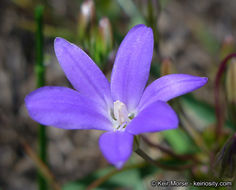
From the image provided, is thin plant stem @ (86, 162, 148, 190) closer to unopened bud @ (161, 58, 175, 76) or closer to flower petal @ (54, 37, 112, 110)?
unopened bud @ (161, 58, 175, 76)

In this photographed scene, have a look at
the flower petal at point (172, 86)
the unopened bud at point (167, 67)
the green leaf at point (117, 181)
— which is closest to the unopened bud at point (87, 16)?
the unopened bud at point (167, 67)

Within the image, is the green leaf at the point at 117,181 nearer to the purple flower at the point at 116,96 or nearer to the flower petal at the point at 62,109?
the purple flower at the point at 116,96

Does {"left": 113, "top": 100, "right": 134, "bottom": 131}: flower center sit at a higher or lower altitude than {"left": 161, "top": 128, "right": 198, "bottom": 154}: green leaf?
higher

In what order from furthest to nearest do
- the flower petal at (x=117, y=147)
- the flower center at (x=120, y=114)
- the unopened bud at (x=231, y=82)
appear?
the unopened bud at (x=231, y=82) < the flower center at (x=120, y=114) < the flower petal at (x=117, y=147)

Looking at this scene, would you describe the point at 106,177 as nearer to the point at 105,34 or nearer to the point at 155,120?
the point at 105,34

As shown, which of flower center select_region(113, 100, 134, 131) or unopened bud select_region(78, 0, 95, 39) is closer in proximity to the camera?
flower center select_region(113, 100, 134, 131)

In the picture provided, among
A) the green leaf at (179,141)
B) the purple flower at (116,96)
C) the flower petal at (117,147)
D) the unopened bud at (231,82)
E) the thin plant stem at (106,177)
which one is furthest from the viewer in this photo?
the green leaf at (179,141)

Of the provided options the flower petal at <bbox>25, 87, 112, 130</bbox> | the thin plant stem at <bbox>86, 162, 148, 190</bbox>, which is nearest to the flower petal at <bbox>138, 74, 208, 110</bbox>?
the flower petal at <bbox>25, 87, 112, 130</bbox>

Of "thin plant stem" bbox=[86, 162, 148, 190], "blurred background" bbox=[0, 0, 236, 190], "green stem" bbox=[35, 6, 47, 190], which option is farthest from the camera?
"thin plant stem" bbox=[86, 162, 148, 190]
